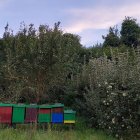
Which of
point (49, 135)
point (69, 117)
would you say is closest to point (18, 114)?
point (69, 117)

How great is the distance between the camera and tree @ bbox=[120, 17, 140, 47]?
2750 centimetres

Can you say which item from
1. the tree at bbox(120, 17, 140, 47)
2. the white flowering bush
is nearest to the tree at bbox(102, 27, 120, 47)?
the tree at bbox(120, 17, 140, 47)

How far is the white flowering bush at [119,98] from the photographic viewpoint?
10219 mm

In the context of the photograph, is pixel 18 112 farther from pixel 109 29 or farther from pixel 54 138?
pixel 109 29

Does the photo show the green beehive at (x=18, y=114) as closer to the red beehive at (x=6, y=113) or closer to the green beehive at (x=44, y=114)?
the red beehive at (x=6, y=113)

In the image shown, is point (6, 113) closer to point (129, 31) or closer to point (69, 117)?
point (69, 117)

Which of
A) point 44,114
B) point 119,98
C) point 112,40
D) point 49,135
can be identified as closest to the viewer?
point 49,135

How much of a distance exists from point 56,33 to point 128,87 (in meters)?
4.92

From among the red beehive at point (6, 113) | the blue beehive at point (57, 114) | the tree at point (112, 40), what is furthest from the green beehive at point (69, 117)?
the tree at point (112, 40)

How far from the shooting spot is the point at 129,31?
2784 centimetres

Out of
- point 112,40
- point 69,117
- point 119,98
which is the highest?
point 112,40

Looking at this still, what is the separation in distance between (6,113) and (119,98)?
3081 millimetres

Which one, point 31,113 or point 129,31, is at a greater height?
point 129,31

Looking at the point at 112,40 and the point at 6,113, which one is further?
the point at 112,40
